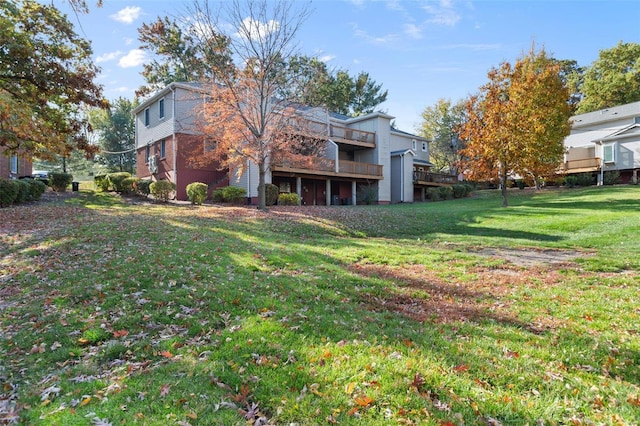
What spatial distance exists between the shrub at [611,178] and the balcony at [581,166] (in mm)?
1023

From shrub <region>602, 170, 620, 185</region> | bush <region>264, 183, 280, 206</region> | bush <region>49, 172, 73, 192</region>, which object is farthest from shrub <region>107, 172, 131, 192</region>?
shrub <region>602, 170, 620, 185</region>

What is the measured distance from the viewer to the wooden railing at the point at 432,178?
32.2 m

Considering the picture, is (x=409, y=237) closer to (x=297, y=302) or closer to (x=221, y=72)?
(x=297, y=302)

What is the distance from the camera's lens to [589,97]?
136ft

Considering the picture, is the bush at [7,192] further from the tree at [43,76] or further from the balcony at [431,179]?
the balcony at [431,179]

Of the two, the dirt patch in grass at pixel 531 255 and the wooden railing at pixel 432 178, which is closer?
the dirt patch in grass at pixel 531 255

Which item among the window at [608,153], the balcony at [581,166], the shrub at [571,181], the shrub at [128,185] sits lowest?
the shrub at [128,185]

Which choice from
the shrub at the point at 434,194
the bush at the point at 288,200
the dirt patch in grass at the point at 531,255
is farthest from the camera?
the shrub at the point at 434,194

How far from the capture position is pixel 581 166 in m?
31.2

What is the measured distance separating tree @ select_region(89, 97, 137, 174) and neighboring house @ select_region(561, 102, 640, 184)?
1770 inches

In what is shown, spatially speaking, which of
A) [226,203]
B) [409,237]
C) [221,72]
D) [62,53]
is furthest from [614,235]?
[62,53]

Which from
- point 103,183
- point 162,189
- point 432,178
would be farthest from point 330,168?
point 103,183

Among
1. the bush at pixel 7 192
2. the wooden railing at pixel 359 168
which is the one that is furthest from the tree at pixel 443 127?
the bush at pixel 7 192

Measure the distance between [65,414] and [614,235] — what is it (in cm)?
1470
